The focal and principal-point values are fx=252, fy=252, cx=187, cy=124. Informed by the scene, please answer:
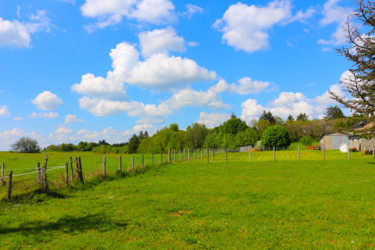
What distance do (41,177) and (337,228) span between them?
45.0ft

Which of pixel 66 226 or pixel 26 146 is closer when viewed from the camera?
pixel 66 226

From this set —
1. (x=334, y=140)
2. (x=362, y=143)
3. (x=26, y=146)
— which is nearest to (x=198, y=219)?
(x=362, y=143)

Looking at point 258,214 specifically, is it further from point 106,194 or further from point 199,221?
point 106,194

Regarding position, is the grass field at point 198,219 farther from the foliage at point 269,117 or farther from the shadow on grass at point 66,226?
the foliage at point 269,117

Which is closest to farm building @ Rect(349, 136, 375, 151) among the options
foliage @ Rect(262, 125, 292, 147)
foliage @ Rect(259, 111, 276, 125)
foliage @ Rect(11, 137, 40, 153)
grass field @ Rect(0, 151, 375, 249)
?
grass field @ Rect(0, 151, 375, 249)

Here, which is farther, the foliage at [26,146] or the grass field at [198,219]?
the foliage at [26,146]

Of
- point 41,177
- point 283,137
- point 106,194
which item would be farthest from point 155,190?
point 283,137

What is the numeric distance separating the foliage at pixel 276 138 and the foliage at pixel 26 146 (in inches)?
3598

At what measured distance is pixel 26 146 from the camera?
333ft

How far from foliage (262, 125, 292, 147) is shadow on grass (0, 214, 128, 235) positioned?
86370mm

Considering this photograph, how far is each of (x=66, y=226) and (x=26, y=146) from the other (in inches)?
4402

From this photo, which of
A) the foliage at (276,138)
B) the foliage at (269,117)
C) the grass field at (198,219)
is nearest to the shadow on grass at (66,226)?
the grass field at (198,219)

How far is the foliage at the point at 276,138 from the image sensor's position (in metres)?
88.5

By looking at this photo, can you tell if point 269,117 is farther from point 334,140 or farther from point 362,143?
point 362,143
